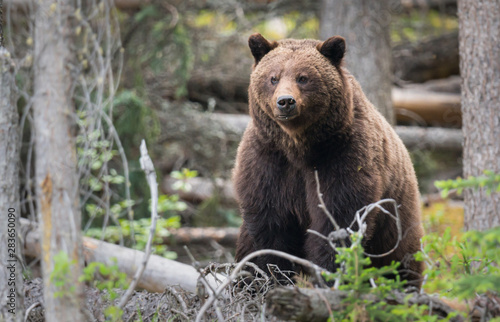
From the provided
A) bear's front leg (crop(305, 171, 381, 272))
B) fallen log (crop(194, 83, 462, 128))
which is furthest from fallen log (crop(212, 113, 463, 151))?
bear's front leg (crop(305, 171, 381, 272))

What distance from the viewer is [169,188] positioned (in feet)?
34.0

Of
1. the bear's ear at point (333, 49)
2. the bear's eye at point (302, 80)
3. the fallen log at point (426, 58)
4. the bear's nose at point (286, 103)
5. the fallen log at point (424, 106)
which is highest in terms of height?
the bear's ear at point (333, 49)

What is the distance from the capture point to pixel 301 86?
4.58 m

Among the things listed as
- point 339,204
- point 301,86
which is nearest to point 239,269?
point 339,204

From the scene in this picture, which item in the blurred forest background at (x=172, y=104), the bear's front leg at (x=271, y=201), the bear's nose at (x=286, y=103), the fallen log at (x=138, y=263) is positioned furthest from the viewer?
the blurred forest background at (x=172, y=104)

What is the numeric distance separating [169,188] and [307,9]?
390 centimetres

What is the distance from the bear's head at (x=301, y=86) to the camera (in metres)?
4.45

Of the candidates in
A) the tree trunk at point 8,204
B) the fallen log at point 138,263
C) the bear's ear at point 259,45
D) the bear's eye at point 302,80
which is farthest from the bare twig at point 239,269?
the bear's ear at point 259,45

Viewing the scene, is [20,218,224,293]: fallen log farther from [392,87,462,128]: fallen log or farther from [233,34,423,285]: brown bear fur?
[392,87,462,128]: fallen log

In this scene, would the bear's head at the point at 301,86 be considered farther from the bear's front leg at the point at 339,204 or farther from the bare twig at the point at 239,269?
the bare twig at the point at 239,269

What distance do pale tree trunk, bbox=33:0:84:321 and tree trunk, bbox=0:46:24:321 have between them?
0.21 metres

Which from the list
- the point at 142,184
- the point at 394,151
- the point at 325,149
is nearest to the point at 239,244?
the point at 325,149

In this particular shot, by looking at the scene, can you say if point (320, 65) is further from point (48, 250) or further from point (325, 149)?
point (48, 250)

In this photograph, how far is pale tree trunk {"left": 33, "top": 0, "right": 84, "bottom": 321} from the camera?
436 cm
